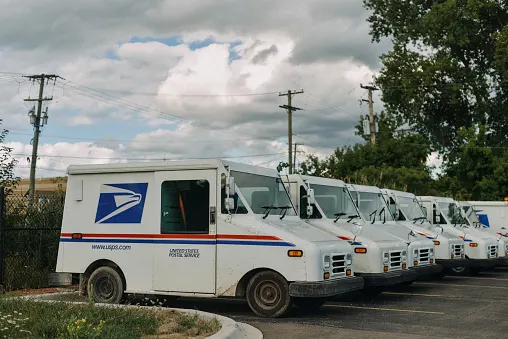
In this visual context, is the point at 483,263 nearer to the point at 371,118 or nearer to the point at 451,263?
the point at 451,263

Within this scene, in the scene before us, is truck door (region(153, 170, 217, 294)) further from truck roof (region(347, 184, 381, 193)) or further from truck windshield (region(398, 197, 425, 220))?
truck windshield (region(398, 197, 425, 220))

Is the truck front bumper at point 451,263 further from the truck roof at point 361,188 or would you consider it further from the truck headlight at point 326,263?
the truck headlight at point 326,263

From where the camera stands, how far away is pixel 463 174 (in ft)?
126

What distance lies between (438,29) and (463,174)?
7.91 m

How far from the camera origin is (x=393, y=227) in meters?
15.8

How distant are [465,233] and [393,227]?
4713 millimetres

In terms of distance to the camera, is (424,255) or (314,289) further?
(424,255)

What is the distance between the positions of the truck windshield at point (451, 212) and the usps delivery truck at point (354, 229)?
19.4 feet

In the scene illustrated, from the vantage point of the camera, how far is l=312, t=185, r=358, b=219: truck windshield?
14125 mm

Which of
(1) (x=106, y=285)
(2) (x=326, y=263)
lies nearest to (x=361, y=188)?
(2) (x=326, y=263)

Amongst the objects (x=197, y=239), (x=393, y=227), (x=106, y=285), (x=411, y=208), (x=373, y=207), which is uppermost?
(x=411, y=208)

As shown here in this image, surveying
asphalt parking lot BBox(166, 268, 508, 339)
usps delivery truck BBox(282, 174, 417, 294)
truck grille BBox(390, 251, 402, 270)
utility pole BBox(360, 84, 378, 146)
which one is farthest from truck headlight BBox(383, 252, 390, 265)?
utility pole BBox(360, 84, 378, 146)

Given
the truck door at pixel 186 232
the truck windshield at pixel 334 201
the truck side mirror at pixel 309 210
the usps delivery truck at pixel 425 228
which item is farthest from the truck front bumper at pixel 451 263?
the truck door at pixel 186 232

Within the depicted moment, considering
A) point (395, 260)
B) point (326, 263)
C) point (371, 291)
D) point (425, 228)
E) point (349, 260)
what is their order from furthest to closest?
point (425, 228) → point (371, 291) → point (395, 260) → point (349, 260) → point (326, 263)
